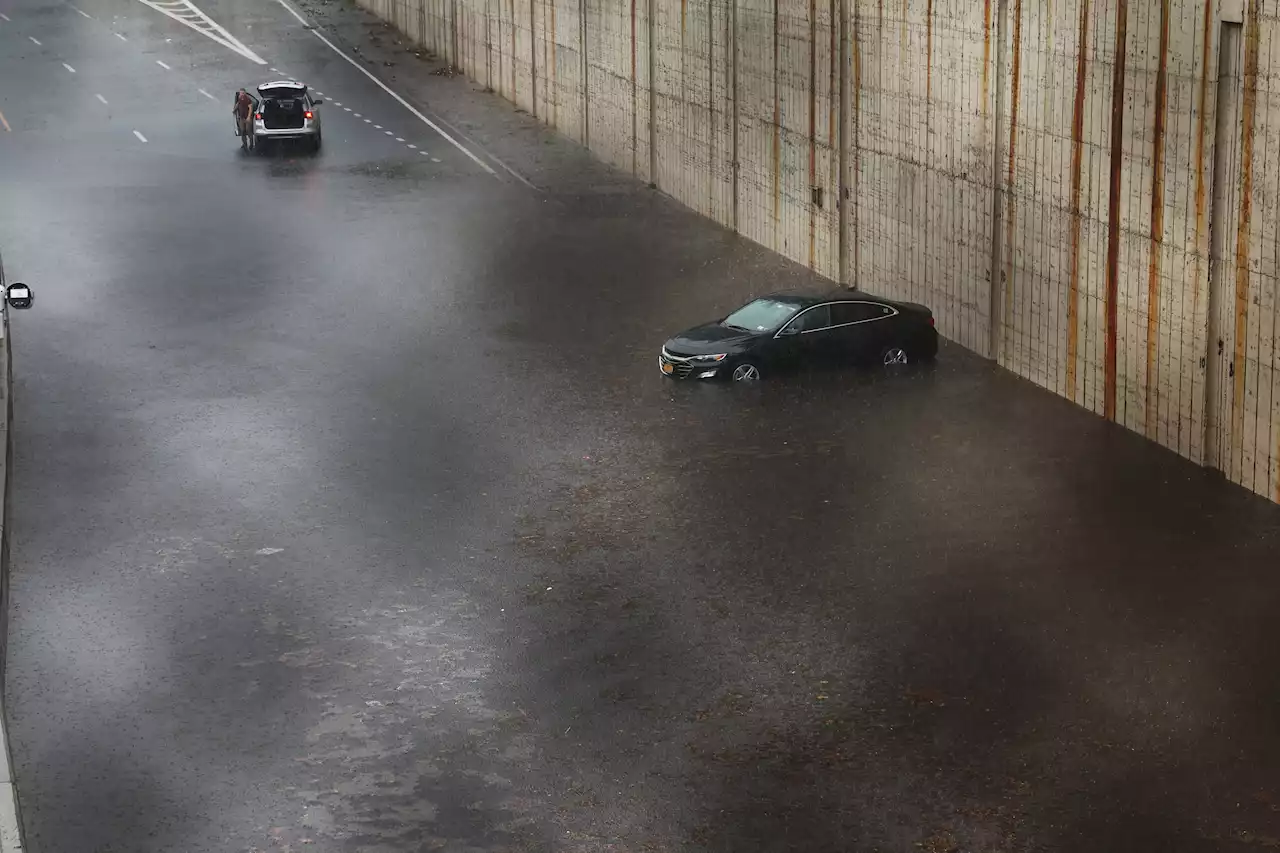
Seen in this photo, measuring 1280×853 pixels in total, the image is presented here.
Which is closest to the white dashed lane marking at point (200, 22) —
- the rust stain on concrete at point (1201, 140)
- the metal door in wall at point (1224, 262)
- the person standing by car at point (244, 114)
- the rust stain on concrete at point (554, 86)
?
the person standing by car at point (244, 114)

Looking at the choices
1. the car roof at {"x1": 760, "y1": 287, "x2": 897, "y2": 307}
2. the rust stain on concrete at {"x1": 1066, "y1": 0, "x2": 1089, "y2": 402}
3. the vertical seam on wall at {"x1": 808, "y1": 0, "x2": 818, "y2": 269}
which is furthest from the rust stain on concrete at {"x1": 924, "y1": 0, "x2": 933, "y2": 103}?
the rust stain on concrete at {"x1": 1066, "y1": 0, "x2": 1089, "y2": 402}

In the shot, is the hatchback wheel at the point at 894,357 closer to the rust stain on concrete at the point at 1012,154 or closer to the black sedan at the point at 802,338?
the black sedan at the point at 802,338

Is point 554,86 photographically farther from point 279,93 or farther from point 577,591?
point 577,591

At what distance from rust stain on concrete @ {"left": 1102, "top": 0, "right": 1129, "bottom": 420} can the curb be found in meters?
14.6

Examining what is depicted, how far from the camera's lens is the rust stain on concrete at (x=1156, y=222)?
2380 centimetres

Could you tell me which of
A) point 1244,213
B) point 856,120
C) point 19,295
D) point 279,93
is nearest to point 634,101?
point 279,93

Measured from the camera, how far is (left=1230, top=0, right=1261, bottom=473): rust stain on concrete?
868 inches

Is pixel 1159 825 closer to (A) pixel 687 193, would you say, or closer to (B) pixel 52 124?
(A) pixel 687 193

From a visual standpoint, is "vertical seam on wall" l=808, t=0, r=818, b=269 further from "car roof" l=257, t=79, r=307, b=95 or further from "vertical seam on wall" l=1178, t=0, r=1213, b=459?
"car roof" l=257, t=79, r=307, b=95

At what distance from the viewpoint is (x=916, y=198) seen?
31266 millimetres

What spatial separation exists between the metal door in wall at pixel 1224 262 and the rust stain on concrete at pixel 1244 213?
0.07 m

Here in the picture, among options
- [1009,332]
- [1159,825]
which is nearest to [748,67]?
[1009,332]

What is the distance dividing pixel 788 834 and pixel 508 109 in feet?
133

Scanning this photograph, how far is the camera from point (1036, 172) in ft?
89.6
